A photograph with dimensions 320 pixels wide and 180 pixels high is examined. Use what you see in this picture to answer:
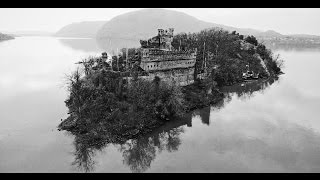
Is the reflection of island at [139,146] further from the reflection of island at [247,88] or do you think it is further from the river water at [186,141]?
the reflection of island at [247,88]

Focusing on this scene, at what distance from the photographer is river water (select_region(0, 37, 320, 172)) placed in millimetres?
23734

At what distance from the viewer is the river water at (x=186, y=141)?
23734mm

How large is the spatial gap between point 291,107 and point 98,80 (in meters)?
23.7

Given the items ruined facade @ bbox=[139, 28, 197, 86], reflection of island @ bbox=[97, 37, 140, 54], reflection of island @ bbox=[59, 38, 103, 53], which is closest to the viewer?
ruined facade @ bbox=[139, 28, 197, 86]

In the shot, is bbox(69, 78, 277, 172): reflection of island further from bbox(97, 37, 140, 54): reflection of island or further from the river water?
bbox(97, 37, 140, 54): reflection of island

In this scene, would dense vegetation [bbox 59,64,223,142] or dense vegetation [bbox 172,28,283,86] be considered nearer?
dense vegetation [bbox 59,64,223,142]

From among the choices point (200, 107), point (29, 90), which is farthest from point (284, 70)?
point (29, 90)

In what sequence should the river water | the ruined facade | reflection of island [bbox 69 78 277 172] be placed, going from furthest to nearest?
the ruined facade → reflection of island [bbox 69 78 277 172] → the river water

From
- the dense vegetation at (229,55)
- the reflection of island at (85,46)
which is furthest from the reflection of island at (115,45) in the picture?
the dense vegetation at (229,55)

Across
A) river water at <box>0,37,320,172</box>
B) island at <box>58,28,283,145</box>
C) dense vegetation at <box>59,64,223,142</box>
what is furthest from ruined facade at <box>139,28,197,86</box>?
river water at <box>0,37,320,172</box>

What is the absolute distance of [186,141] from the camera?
28766 mm

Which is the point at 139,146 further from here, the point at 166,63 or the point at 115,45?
the point at 115,45

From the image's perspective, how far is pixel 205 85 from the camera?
Result: 138 feet

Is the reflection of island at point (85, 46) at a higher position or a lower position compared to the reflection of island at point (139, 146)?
higher
